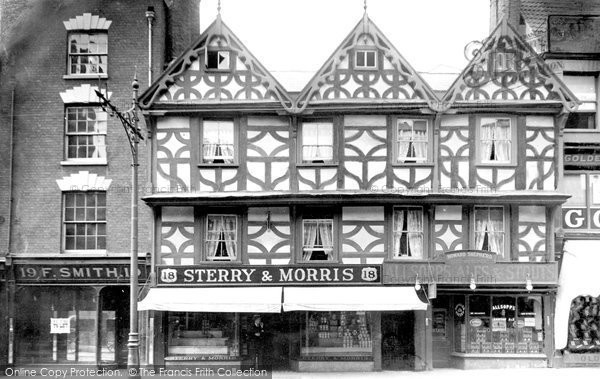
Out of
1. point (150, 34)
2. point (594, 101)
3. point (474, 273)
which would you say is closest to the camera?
point (474, 273)

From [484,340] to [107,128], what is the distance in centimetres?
1382

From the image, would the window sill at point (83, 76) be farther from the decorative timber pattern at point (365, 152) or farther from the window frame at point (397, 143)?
the window frame at point (397, 143)

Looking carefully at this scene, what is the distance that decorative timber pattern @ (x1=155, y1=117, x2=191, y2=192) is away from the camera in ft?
70.1

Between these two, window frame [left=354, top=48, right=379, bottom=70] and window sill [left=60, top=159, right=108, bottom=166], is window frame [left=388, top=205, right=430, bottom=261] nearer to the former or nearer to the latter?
window frame [left=354, top=48, right=379, bottom=70]

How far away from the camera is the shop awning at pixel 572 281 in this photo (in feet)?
69.6

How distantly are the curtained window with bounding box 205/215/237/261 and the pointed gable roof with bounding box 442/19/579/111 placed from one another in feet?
27.0

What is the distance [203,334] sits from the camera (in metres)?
21.3

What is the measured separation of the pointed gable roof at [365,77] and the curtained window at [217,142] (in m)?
2.43

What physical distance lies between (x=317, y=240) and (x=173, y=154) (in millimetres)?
5267

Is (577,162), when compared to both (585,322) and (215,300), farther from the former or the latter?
(215,300)

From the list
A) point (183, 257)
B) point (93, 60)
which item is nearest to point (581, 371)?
point (183, 257)

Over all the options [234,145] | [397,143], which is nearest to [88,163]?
[234,145]

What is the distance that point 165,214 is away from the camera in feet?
70.0

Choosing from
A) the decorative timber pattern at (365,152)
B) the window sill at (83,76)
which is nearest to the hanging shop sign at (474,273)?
the decorative timber pattern at (365,152)
